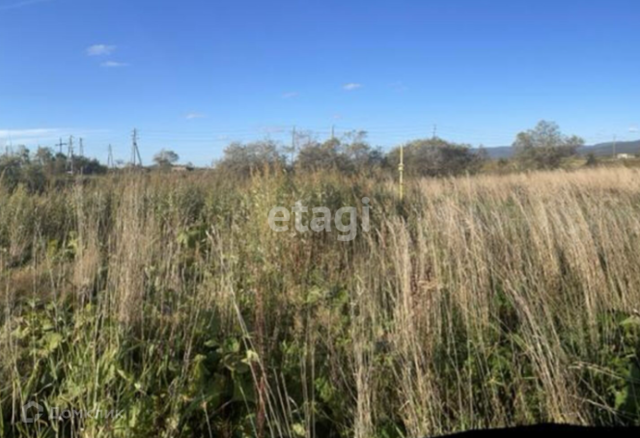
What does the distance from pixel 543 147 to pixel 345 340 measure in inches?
1198

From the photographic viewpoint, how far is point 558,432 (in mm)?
621

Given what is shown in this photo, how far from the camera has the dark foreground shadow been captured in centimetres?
59

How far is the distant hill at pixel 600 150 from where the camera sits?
3154 centimetres

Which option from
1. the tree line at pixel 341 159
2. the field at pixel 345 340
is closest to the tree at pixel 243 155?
the tree line at pixel 341 159

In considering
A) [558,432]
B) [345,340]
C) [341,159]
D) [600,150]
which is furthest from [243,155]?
[600,150]

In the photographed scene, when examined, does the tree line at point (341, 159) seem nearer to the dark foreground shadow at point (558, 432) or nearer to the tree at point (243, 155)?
the tree at point (243, 155)

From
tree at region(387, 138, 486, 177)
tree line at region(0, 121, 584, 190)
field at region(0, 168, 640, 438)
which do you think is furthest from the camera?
tree at region(387, 138, 486, 177)

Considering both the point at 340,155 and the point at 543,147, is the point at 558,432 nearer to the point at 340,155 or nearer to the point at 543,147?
the point at 340,155

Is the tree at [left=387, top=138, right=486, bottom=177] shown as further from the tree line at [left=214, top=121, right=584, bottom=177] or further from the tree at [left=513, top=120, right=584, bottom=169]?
the tree at [left=513, top=120, right=584, bottom=169]

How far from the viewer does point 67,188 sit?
28.9ft

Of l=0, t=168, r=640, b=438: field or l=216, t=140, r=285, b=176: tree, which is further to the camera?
l=216, t=140, r=285, b=176: tree

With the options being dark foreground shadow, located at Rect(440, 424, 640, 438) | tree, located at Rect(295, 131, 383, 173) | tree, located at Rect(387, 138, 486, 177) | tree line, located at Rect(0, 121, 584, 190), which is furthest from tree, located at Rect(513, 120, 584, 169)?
dark foreground shadow, located at Rect(440, 424, 640, 438)

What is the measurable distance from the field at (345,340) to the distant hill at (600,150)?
87.1ft

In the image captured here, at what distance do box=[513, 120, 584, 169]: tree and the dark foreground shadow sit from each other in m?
30.9
